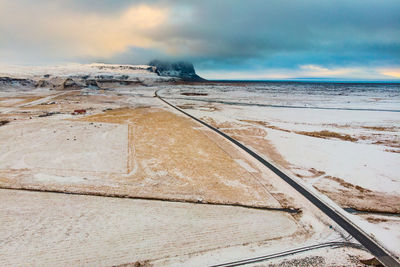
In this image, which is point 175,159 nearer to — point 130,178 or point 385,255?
point 130,178

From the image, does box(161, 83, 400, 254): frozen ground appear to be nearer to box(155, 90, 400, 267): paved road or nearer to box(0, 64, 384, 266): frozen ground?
box(155, 90, 400, 267): paved road

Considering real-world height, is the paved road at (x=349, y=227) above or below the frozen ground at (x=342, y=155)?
below

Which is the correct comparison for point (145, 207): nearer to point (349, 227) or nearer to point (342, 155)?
point (349, 227)

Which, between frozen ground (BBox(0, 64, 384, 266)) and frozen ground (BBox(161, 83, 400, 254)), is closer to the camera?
frozen ground (BBox(0, 64, 384, 266))

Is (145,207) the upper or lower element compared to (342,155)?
lower

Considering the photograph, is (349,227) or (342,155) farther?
(342,155)

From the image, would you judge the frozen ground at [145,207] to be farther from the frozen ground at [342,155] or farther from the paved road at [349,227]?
the frozen ground at [342,155]

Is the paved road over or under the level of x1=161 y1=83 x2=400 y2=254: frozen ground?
under

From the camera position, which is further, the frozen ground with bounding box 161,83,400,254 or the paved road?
the frozen ground with bounding box 161,83,400,254

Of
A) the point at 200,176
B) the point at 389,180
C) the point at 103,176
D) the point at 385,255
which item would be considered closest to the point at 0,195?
the point at 103,176

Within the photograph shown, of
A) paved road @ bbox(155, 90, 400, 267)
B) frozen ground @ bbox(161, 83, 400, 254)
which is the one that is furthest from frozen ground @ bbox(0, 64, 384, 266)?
frozen ground @ bbox(161, 83, 400, 254)

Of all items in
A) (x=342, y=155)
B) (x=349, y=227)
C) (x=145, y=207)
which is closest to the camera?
(x=349, y=227)

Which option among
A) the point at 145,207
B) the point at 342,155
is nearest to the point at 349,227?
the point at 145,207

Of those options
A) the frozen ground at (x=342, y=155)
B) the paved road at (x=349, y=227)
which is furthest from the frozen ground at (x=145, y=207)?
the frozen ground at (x=342, y=155)
